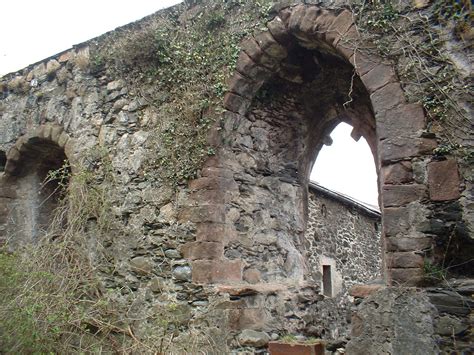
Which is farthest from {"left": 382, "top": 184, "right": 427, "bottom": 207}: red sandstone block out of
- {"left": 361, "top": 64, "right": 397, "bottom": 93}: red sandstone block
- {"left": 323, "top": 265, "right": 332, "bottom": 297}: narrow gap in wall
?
{"left": 323, "top": 265, "right": 332, "bottom": 297}: narrow gap in wall

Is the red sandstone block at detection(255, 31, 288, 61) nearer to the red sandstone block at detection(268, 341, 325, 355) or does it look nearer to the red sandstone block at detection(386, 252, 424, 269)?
the red sandstone block at detection(386, 252, 424, 269)

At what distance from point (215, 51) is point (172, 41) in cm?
58

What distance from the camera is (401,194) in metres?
3.68

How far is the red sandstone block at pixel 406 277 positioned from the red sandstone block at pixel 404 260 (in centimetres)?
3

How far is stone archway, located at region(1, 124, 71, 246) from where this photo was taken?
22.7 ft

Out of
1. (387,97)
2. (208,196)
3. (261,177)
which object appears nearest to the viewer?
(387,97)

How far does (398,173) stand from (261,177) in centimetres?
196

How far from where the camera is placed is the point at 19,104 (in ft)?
23.4

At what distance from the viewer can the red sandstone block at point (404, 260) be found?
11.5 feet

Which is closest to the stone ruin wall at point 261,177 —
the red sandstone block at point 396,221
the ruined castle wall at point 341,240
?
the red sandstone block at point 396,221

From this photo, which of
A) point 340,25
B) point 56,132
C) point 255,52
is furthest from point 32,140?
point 340,25

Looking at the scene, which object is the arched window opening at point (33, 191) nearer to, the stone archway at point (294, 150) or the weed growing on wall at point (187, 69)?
the weed growing on wall at point (187, 69)

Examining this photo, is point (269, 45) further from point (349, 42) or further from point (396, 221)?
point (396, 221)

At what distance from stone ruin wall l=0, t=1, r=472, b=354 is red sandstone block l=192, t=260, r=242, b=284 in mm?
11
